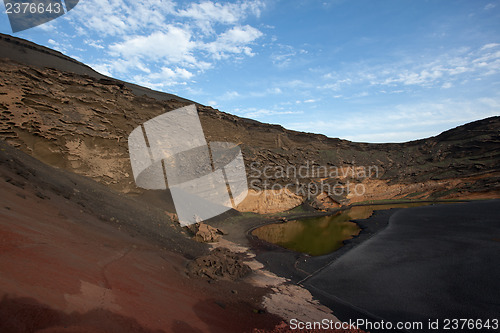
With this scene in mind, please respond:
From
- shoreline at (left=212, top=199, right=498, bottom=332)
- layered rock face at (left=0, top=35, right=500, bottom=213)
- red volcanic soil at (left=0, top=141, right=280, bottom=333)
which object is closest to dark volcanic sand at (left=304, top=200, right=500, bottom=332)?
shoreline at (left=212, top=199, right=498, bottom=332)

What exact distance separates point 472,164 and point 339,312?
1266 inches

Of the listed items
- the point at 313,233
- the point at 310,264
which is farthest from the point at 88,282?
the point at 313,233

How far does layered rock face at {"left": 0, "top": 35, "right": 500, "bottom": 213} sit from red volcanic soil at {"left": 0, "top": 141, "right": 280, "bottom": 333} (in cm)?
759

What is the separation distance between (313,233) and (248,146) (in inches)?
472

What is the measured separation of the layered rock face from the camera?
1298cm

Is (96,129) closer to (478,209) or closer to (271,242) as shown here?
(271,242)

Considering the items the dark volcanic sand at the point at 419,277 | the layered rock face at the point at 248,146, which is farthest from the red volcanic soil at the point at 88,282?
the layered rock face at the point at 248,146

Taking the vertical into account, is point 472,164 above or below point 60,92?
below

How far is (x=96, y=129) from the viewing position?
15227 mm

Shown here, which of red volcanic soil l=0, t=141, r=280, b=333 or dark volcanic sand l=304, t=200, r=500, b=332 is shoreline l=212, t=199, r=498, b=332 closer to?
dark volcanic sand l=304, t=200, r=500, b=332

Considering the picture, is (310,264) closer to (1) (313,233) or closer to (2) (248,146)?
(1) (313,233)

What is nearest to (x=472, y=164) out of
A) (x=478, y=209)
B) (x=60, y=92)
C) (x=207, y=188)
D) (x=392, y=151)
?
(x=392, y=151)

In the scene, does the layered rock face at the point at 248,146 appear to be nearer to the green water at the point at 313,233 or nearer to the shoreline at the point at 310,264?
the green water at the point at 313,233

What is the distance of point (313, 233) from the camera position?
698 inches
